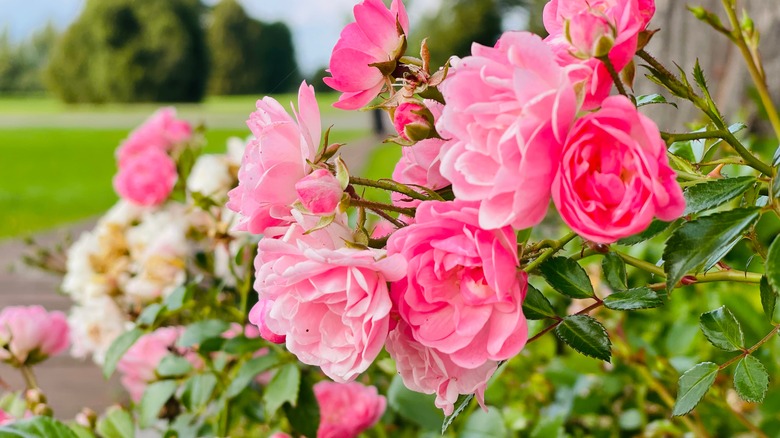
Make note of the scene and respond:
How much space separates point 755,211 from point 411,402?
A: 347 mm

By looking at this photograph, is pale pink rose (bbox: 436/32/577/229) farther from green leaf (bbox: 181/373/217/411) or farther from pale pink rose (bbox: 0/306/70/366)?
pale pink rose (bbox: 0/306/70/366)

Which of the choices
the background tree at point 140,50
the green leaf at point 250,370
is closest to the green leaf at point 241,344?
the green leaf at point 250,370

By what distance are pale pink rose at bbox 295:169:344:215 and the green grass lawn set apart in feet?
6.31

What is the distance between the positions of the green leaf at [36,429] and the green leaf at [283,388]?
0.11 metres

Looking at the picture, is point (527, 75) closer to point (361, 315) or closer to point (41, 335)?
point (361, 315)

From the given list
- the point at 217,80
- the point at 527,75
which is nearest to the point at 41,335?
the point at 527,75

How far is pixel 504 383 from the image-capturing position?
73 centimetres

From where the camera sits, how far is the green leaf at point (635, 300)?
9.3 inches

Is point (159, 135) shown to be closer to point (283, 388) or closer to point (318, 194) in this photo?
point (283, 388)

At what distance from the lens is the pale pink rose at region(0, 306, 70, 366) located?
581mm

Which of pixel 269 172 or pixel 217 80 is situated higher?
pixel 269 172

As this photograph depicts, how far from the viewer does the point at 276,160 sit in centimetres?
24

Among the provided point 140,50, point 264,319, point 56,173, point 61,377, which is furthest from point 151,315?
point 140,50

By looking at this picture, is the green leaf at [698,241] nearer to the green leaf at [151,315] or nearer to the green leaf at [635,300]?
the green leaf at [635,300]
